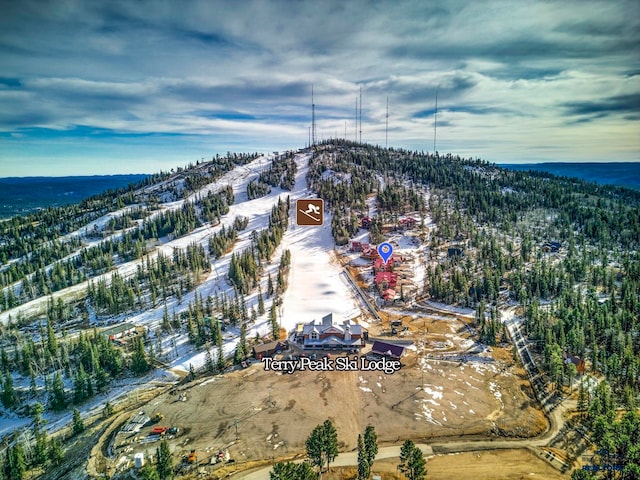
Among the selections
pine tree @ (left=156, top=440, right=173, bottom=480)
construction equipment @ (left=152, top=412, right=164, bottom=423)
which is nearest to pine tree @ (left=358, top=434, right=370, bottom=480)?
pine tree @ (left=156, top=440, right=173, bottom=480)

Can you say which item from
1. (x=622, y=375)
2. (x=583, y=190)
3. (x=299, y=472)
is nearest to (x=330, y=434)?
(x=299, y=472)

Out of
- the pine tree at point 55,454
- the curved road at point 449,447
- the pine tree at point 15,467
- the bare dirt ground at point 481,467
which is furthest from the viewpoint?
the pine tree at point 55,454

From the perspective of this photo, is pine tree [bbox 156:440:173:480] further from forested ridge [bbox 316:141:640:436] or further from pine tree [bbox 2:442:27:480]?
forested ridge [bbox 316:141:640:436]

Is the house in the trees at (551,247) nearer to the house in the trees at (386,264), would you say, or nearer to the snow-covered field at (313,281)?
the house in the trees at (386,264)

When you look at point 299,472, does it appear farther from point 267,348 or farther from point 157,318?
point 157,318

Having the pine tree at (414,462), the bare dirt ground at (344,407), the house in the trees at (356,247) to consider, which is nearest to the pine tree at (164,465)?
the bare dirt ground at (344,407)

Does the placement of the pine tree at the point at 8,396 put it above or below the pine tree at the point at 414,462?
below
